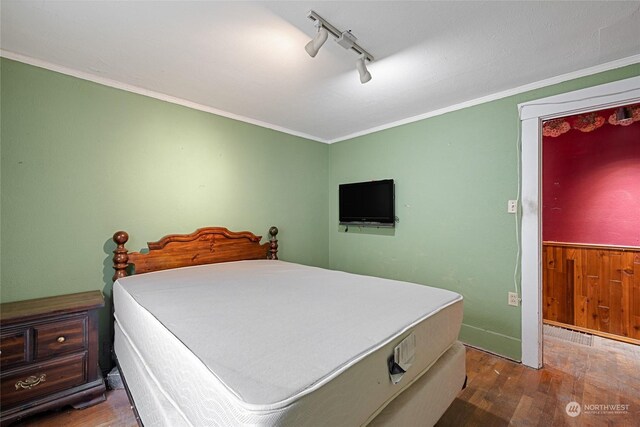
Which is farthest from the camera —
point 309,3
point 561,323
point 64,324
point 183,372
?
point 561,323

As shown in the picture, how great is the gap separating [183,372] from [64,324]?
1372 mm

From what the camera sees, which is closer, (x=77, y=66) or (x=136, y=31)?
(x=136, y=31)

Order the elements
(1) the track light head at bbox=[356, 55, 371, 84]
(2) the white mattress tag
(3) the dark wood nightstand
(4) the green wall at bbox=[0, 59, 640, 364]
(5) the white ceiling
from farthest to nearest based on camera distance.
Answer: (4) the green wall at bbox=[0, 59, 640, 364]
(1) the track light head at bbox=[356, 55, 371, 84]
(3) the dark wood nightstand
(5) the white ceiling
(2) the white mattress tag

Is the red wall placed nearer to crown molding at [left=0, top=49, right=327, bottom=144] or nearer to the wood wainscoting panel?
the wood wainscoting panel

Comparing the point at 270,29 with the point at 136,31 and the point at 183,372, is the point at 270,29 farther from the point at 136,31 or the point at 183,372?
the point at 183,372

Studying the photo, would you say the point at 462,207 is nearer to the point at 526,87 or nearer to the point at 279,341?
the point at 526,87

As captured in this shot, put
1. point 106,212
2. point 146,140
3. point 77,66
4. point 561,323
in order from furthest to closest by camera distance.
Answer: point 561,323 < point 146,140 < point 106,212 < point 77,66

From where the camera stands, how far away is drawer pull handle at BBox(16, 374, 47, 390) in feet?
5.16

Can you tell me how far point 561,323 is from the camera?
3.12 m

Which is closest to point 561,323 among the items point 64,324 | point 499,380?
point 499,380

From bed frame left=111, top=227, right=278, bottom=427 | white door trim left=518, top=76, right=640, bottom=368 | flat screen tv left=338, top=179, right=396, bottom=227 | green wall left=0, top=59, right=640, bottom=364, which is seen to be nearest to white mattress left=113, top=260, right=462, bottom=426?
bed frame left=111, top=227, right=278, bottom=427

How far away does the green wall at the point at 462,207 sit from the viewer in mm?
2379

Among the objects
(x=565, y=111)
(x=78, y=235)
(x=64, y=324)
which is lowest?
(x=64, y=324)

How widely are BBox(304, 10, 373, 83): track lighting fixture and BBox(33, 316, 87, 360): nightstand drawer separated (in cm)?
225
